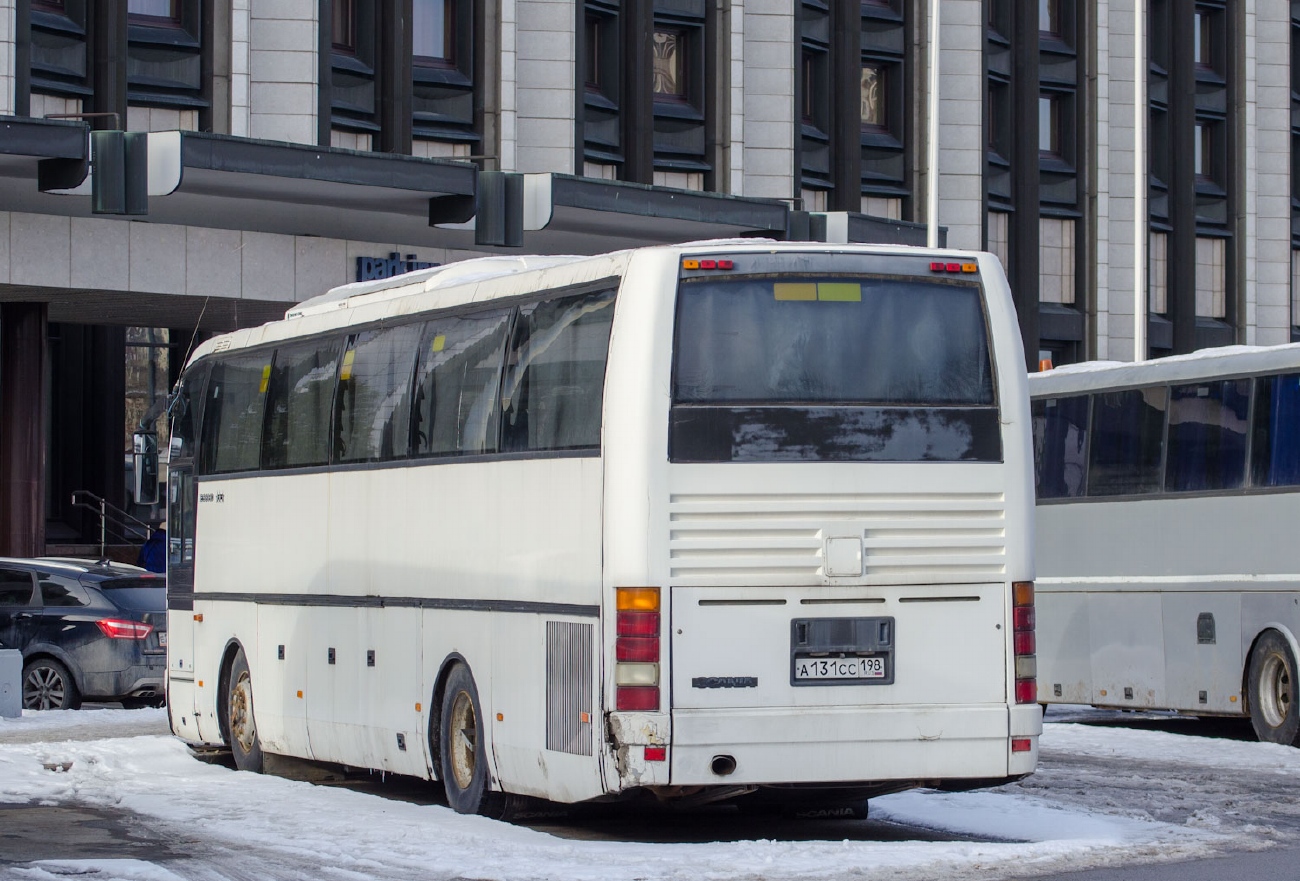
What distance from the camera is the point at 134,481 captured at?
1983 cm

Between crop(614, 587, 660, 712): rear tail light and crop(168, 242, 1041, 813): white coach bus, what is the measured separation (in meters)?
0.01

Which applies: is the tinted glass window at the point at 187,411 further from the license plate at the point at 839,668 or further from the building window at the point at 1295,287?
the building window at the point at 1295,287

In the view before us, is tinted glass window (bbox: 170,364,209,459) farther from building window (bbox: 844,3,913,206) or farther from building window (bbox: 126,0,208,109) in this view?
building window (bbox: 844,3,913,206)

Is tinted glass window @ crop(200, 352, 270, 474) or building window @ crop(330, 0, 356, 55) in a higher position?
building window @ crop(330, 0, 356, 55)

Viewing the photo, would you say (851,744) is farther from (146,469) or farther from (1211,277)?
(1211,277)

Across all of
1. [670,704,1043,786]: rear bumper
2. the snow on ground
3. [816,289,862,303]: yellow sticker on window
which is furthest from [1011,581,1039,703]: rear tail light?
[816,289,862,303]: yellow sticker on window

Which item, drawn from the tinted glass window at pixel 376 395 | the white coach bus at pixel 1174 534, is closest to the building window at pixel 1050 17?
the white coach bus at pixel 1174 534

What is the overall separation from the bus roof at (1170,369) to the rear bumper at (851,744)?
7.40 meters

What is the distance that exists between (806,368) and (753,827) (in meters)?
2.80

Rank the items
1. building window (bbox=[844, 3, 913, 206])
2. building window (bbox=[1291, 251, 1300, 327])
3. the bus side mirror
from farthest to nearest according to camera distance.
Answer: building window (bbox=[1291, 251, 1300, 327]) < building window (bbox=[844, 3, 913, 206]) < the bus side mirror

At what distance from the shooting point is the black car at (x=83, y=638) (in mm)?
23641

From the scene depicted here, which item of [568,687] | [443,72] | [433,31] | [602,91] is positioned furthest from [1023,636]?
[602,91]

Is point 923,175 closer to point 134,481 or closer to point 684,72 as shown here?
point 684,72

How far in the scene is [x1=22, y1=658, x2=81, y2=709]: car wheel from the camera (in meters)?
23.5
